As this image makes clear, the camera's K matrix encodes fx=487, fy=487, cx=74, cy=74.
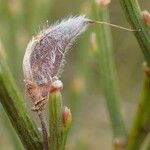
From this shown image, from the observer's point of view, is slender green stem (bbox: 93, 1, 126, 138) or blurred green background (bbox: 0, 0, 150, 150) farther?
blurred green background (bbox: 0, 0, 150, 150)

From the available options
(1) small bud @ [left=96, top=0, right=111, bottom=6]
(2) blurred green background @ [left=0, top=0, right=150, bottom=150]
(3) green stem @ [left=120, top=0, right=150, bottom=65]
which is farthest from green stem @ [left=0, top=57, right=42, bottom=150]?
(1) small bud @ [left=96, top=0, right=111, bottom=6]

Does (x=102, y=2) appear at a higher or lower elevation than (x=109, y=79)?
higher

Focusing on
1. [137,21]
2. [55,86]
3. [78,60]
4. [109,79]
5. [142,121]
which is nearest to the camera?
[55,86]

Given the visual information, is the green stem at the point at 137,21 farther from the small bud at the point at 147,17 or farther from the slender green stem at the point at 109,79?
the slender green stem at the point at 109,79

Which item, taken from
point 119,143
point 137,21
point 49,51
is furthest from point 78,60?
point 49,51

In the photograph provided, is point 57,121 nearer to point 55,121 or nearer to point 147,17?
point 55,121

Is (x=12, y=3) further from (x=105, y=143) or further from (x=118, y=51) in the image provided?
(x=105, y=143)

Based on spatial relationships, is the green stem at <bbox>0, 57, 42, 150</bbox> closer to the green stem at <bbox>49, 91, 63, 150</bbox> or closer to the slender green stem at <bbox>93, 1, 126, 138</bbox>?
the green stem at <bbox>49, 91, 63, 150</bbox>
